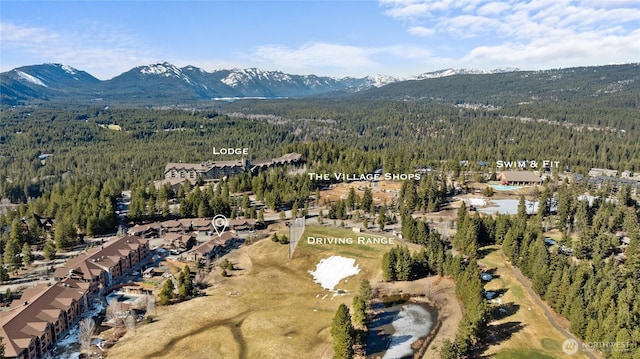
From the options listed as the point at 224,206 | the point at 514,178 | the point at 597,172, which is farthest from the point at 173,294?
the point at 597,172

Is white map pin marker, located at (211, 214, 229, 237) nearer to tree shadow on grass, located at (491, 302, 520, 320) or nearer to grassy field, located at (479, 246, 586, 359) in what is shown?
grassy field, located at (479, 246, 586, 359)

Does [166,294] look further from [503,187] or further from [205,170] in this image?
[503,187]

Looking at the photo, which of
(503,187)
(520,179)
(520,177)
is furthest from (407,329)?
(520,177)

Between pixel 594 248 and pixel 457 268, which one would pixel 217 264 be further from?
pixel 594 248

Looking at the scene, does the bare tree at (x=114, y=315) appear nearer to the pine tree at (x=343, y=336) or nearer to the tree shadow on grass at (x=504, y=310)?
the pine tree at (x=343, y=336)

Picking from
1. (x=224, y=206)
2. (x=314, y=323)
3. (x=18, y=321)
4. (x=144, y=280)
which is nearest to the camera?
(x=18, y=321)

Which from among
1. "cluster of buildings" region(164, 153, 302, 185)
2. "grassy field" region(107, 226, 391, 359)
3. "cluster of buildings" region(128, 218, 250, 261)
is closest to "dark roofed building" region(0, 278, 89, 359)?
"grassy field" region(107, 226, 391, 359)
